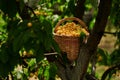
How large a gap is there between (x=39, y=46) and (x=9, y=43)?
0.63ft

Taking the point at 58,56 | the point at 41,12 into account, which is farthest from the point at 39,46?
the point at 41,12

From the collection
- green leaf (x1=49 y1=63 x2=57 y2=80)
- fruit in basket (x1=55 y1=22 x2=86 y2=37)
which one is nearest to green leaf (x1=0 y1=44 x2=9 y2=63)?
green leaf (x1=49 y1=63 x2=57 y2=80)

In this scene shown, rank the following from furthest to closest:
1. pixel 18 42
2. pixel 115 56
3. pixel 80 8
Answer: pixel 115 56 → pixel 80 8 → pixel 18 42

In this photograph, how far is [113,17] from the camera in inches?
166

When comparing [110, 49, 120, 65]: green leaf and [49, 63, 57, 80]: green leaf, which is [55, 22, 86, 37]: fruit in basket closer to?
[49, 63, 57, 80]: green leaf

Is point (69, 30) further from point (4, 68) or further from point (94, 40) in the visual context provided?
point (4, 68)

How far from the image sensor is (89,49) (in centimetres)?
266

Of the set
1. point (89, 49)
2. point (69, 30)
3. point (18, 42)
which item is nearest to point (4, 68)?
point (18, 42)

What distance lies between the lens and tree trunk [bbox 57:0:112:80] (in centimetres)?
250

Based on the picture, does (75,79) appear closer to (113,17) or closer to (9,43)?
(9,43)

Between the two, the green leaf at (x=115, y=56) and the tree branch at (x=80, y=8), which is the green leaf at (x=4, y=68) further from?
the green leaf at (x=115, y=56)

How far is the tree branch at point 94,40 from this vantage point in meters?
2.49

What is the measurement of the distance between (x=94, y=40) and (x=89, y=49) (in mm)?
81

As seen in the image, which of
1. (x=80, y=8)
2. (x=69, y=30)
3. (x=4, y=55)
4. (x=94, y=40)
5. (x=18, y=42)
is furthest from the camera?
(x=80, y=8)
